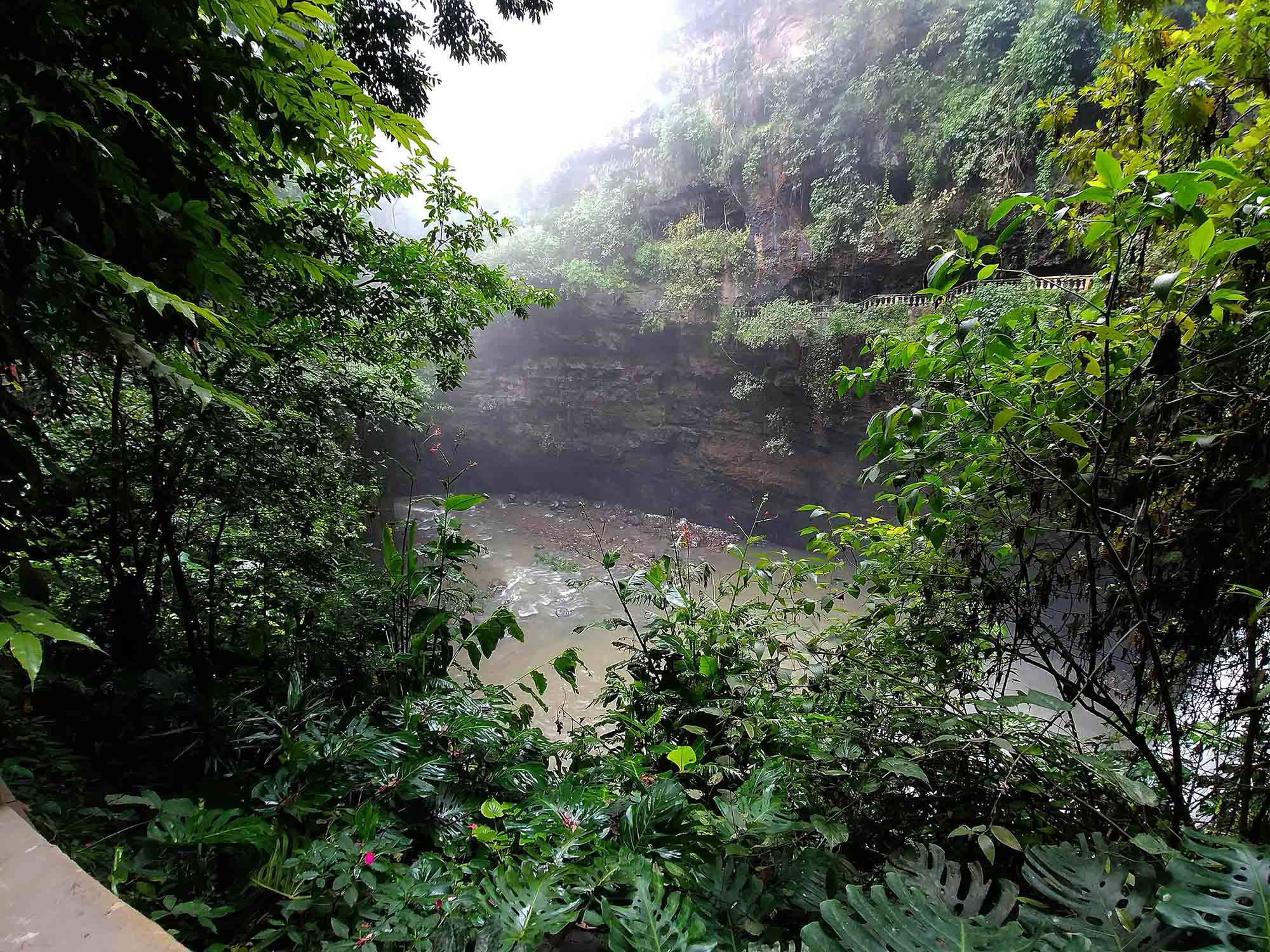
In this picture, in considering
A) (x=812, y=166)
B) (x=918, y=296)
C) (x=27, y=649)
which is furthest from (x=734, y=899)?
(x=812, y=166)

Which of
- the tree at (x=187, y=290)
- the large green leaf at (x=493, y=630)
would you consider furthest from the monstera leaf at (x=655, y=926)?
the tree at (x=187, y=290)

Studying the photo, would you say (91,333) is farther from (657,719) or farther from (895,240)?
(895,240)

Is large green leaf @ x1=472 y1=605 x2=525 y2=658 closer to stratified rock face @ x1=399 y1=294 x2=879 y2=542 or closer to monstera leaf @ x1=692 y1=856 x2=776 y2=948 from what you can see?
monstera leaf @ x1=692 y1=856 x2=776 y2=948

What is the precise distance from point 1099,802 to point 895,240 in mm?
9139

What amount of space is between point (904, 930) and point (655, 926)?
0.41 metres

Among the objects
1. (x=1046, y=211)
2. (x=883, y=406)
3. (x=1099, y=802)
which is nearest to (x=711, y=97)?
(x=883, y=406)

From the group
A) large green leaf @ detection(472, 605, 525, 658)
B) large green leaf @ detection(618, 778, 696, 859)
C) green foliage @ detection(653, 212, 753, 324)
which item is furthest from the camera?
green foliage @ detection(653, 212, 753, 324)

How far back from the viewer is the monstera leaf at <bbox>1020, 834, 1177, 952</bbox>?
0.76m

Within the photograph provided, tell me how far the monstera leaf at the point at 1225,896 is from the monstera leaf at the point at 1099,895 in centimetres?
3

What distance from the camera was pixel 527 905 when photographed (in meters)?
0.96

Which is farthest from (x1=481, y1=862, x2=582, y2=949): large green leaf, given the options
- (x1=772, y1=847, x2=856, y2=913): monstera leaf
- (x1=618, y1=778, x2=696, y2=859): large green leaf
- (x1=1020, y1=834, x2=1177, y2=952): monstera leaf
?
(x1=1020, y1=834, x2=1177, y2=952): monstera leaf

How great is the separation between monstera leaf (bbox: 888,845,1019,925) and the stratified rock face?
8682mm

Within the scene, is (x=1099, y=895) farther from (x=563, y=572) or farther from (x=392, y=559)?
(x=563, y=572)

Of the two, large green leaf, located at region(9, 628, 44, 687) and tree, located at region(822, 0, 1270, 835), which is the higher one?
tree, located at region(822, 0, 1270, 835)
